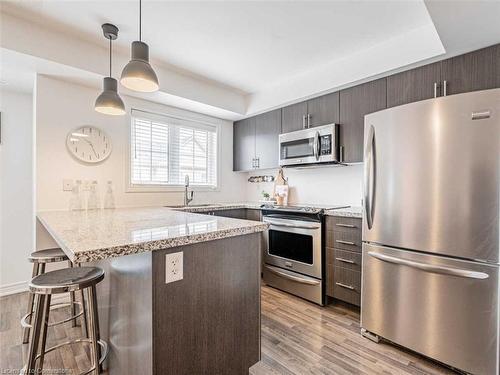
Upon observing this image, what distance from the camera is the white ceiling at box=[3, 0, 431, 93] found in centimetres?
193

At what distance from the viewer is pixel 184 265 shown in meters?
1.15

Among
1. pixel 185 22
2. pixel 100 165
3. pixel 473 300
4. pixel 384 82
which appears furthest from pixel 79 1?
pixel 473 300

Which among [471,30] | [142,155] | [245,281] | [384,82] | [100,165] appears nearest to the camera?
[245,281]

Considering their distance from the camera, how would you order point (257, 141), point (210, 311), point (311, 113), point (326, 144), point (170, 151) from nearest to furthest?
1. point (210, 311)
2. point (326, 144)
3. point (311, 113)
4. point (170, 151)
5. point (257, 141)

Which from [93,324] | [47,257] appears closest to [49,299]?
[93,324]

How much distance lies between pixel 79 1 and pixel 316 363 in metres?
2.98

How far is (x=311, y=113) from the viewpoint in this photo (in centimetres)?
310

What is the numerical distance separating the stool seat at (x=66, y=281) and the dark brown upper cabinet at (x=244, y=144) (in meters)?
2.65

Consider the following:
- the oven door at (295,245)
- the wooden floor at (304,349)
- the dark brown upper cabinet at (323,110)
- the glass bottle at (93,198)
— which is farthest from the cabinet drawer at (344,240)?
the glass bottle at (93,198)

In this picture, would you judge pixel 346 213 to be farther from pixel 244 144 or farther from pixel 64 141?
pixel 64 141

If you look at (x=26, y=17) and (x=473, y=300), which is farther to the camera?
(x=26, y=17)

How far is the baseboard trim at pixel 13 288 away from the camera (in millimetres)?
2811

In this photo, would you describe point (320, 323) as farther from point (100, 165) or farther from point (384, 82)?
point (100, 165)

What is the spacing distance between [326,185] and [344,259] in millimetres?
1125
